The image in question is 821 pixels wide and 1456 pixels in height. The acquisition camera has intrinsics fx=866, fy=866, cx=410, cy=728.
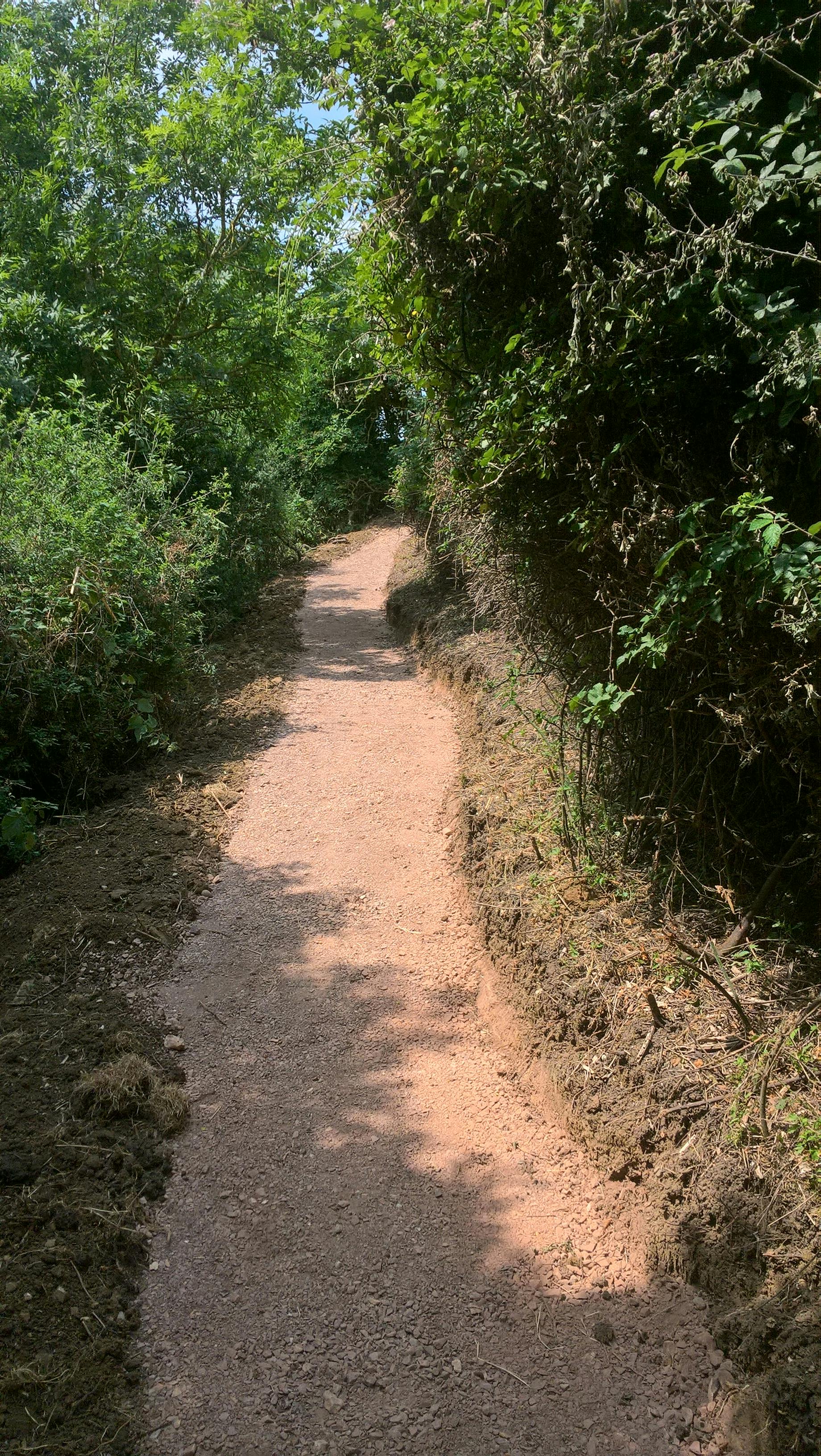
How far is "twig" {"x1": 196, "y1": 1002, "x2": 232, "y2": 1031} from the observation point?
4242 mm

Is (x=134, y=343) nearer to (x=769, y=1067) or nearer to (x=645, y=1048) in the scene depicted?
(x=645, y=1048)

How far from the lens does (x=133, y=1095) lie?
140 inches

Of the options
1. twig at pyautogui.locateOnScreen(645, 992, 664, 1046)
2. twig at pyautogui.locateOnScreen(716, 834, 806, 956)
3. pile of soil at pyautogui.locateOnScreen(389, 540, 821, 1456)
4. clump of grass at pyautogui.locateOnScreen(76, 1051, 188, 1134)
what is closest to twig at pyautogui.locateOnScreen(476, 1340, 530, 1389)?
pile of soil at pyautogui.locateOnScreen(389, 540, 821, 1456)

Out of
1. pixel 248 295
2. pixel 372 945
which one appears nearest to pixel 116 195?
pixel 248 295

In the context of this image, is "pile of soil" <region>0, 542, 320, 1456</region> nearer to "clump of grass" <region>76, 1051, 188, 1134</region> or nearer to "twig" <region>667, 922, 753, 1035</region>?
"clump of grass" <region>76, 1051, 188, 1134</region>

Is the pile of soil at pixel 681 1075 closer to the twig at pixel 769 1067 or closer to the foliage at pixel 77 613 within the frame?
the twig at pixel 769 1067

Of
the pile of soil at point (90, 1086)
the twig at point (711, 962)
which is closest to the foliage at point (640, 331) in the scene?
the twig at point (711, 962)

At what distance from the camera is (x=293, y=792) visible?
675 cm

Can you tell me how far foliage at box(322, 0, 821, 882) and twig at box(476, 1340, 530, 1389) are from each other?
1998 millimetres

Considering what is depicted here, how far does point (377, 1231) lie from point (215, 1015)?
147cm

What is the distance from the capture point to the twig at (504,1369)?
2666 mm

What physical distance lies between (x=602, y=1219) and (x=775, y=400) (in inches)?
116

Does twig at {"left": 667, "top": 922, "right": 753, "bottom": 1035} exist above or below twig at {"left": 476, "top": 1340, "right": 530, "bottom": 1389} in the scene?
above

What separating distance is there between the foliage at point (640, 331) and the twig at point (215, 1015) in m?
2.14
